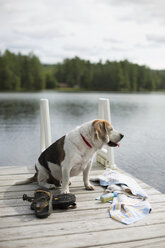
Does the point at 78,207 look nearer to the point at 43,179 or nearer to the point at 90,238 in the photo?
the point at 90,238

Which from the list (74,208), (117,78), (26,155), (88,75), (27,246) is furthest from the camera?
(88,75)

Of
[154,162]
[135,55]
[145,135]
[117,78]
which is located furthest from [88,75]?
[154,162]

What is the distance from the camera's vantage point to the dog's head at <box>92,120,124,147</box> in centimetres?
402

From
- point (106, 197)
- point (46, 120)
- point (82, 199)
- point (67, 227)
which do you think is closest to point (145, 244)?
point (67, 227)

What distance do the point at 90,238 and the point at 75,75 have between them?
105923 mm

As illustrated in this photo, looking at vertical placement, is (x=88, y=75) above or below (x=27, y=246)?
above

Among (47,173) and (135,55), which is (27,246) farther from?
(135,55)

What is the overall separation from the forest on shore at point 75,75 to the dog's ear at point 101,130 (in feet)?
244

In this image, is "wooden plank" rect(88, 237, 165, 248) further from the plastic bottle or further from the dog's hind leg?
the dog's hind leg

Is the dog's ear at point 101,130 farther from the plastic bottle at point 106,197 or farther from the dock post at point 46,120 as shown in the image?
the dock post at point 46,120

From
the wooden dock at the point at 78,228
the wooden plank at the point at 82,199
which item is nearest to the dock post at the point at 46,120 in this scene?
the wooden plank at the point at 82,199

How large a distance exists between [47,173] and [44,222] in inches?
54.0

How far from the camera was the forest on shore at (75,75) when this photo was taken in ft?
253

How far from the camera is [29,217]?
3.49 metres
